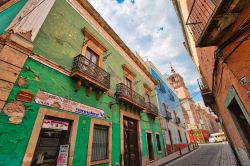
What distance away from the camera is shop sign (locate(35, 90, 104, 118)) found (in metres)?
4.65

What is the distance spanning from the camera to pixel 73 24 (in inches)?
278

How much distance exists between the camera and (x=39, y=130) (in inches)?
169

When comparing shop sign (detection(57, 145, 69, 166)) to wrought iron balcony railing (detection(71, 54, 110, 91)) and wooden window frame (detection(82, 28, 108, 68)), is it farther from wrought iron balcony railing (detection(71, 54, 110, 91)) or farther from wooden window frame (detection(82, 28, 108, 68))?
wooden window frame (detection(82, 28, 108, 68))

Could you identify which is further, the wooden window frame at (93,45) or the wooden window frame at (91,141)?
the wooden window frame at (93,45)

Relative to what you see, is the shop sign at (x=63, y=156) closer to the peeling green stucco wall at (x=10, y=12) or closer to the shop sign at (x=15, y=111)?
the shop sign at (x=15, y=111)

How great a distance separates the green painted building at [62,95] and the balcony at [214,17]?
4776 millimetres

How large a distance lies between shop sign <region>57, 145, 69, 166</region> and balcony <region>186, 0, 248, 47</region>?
5733 millimetres

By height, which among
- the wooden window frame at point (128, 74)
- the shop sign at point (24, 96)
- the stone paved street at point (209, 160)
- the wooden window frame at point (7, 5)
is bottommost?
the stone paved street at point (209, 160)

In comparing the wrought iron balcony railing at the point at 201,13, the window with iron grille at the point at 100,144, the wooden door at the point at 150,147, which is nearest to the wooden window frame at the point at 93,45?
the window with iron grille at the point at 100,144

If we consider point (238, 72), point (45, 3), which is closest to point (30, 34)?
point (45, 3)

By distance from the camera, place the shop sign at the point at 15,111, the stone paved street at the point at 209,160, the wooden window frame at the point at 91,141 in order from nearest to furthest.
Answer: the shop sign at the point at 15,111
the wooden window frame at the point at 91,141
the stone paved street at the point at 209,160

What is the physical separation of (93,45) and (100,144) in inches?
222

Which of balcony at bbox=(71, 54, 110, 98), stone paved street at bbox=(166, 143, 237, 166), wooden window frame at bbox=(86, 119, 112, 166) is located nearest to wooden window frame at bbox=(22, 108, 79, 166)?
wooden window frame at bbox=(86, 119, 112, 166)

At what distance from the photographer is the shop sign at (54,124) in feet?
15.2
